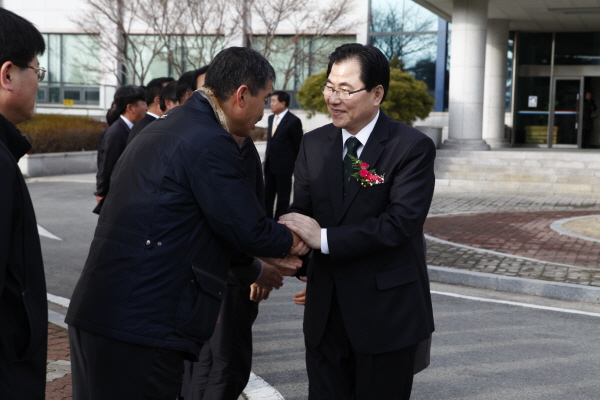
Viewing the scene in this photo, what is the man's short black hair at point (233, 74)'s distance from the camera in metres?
2.86

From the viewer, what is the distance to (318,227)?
10.3 ft

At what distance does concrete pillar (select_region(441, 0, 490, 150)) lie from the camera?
66.3ft

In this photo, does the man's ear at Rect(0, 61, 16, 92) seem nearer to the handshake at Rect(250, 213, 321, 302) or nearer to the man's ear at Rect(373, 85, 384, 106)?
the handshake at Rect(250, 213, 321, 302)

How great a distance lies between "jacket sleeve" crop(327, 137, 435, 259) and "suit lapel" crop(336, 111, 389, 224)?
10cm

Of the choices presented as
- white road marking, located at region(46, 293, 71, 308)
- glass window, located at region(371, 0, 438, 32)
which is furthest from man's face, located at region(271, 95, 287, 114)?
glass window, located at region(371, 0, 438, 32)

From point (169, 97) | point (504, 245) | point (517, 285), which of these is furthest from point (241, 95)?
point (504, 245)

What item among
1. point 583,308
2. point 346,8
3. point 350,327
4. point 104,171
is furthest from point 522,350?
point 346,8

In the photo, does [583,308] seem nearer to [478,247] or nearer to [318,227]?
[478,247]

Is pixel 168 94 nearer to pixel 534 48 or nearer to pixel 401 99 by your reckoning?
pixel 401 99

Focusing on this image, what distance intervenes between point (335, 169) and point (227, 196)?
73 cm

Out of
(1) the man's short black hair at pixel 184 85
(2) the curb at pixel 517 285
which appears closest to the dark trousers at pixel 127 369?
(1) the man's short black hair at pixel 184 85

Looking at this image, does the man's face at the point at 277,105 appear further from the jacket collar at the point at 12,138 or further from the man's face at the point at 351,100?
the jacket collar at the point at 12,138

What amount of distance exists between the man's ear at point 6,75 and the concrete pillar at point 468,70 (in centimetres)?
1890

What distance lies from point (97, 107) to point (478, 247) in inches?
1209
